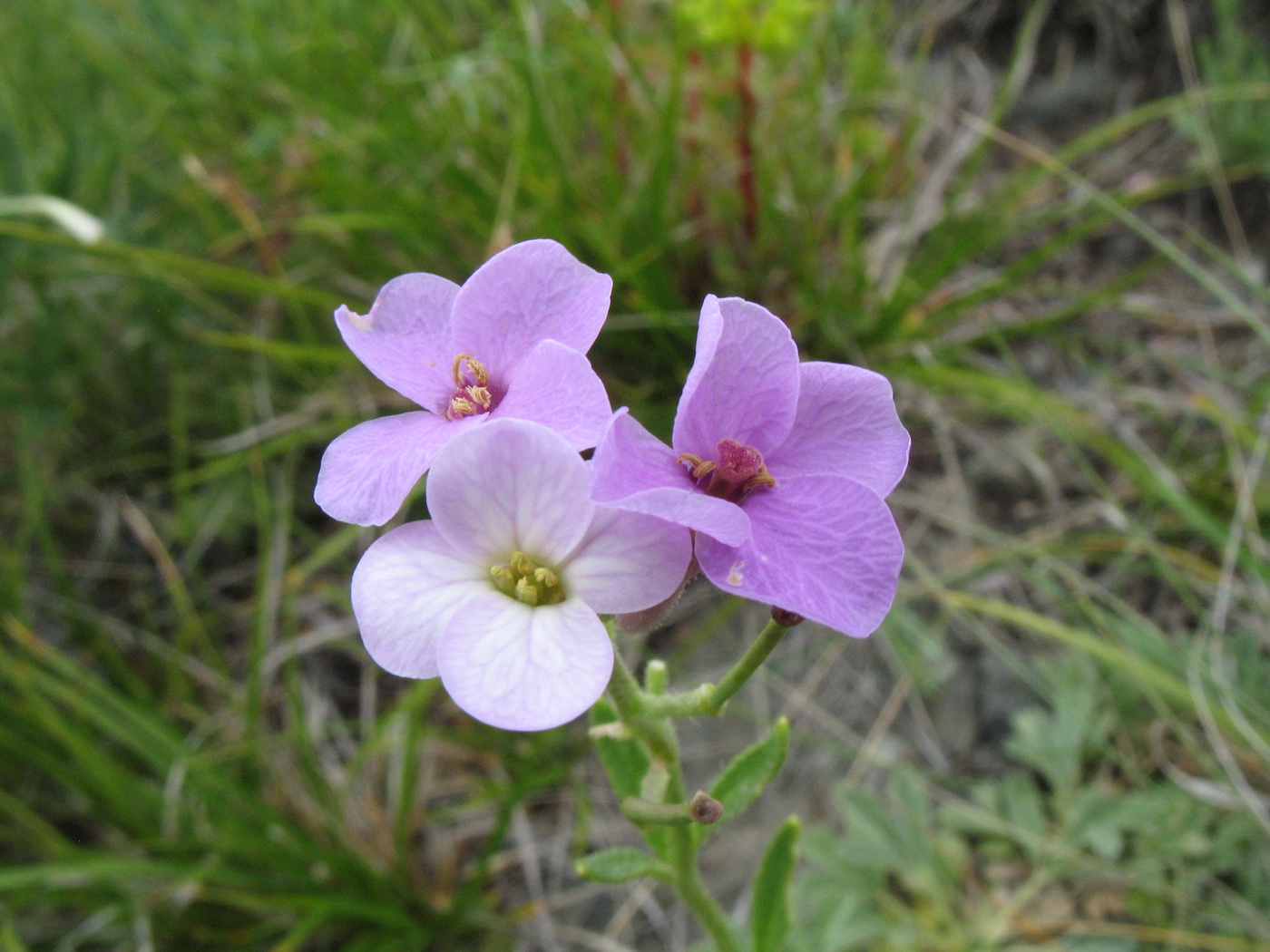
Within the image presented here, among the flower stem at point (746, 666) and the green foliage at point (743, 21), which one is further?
the green foliage at point (743, 21)

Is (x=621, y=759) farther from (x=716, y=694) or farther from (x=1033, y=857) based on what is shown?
(x=1033, y=857)

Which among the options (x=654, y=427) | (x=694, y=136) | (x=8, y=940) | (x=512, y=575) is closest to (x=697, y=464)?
(x=512, y=575)

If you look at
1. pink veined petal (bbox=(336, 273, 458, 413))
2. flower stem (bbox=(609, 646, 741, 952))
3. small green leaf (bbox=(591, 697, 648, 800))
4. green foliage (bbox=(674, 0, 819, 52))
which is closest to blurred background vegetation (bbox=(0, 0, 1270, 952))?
green foliage (bbox=(674, 0, 819, 52))

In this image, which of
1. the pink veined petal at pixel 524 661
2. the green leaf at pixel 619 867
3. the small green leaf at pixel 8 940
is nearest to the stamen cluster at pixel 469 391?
the pink veined petal at pixel 524 661

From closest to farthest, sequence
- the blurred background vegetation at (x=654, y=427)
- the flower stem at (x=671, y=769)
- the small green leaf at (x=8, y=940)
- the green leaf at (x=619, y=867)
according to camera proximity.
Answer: the flower stem at (x=671, y=769), the green leaf at (x=619, y=867), the small green leaf at (x=8, y=940), the blurred background vegetation at (x=654, y=427)

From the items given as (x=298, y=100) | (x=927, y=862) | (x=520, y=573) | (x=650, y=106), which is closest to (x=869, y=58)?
(x=650, y=106)

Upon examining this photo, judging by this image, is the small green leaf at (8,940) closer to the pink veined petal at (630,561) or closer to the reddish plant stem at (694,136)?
the pink veined petal at (630,561)
